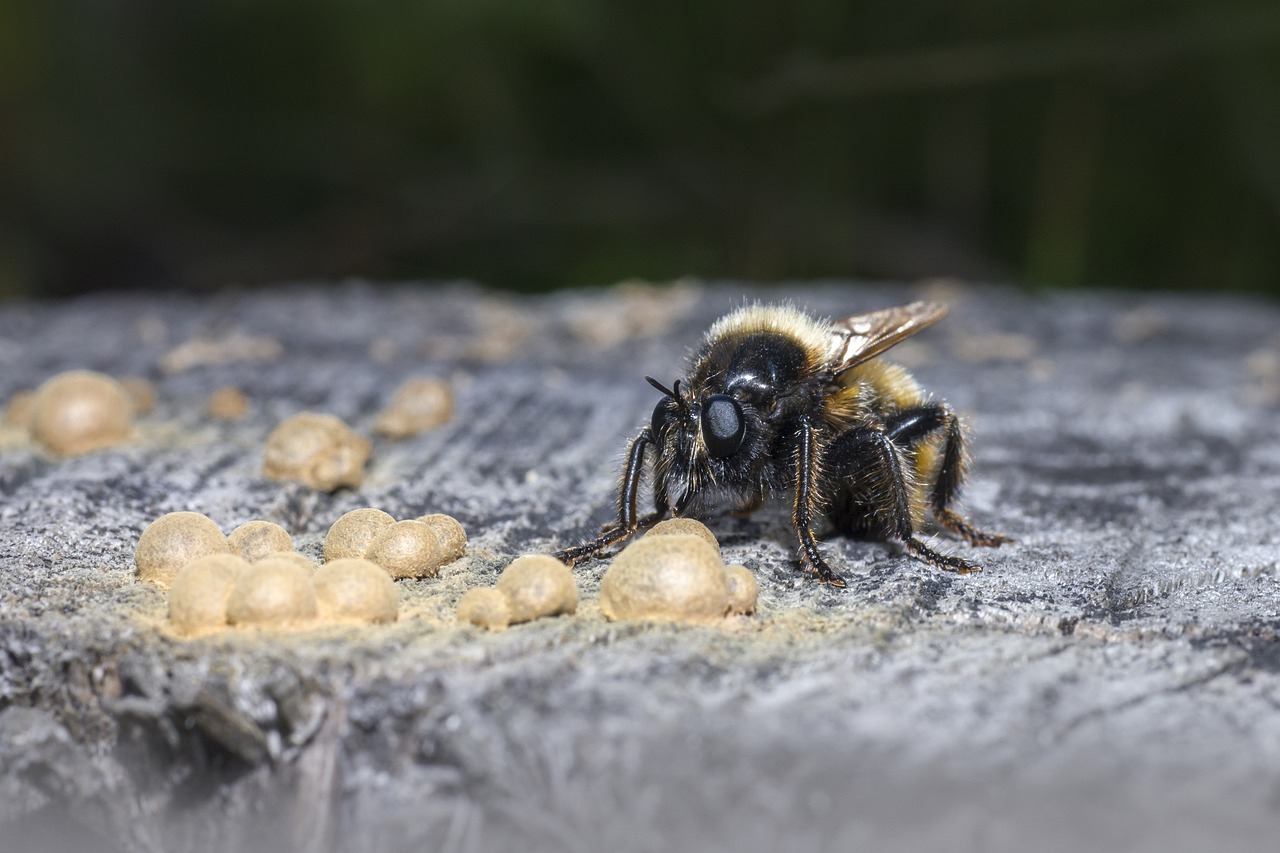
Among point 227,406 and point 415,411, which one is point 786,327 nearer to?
point 415,411

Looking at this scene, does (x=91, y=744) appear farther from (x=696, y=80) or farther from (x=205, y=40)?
(x=205, y=40)

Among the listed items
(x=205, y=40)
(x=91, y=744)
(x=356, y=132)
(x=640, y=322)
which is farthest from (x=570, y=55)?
(x=91, y=744)

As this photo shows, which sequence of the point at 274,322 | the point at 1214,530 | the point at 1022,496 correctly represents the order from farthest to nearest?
the point at 274,322 → the point at 1022,496 → the point at 1214,530

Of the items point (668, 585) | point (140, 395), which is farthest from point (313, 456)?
point (668, 585)

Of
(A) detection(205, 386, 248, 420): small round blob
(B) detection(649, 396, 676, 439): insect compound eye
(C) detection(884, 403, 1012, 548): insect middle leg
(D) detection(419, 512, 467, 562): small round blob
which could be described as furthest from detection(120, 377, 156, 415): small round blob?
(C) detection(884, 403, 1012, 548): insect middle leg

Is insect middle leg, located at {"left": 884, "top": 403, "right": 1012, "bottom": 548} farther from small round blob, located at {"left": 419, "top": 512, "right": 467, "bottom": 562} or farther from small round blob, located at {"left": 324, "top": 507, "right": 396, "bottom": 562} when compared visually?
small round blob, located at {"left": 324, "top": 507, "right": 396, "bottom": 562}
